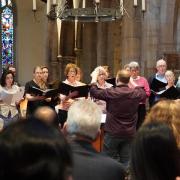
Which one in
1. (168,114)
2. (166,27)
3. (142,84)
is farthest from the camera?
(166,27)

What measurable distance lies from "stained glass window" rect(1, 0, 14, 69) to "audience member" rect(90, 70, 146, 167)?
54.0 ft

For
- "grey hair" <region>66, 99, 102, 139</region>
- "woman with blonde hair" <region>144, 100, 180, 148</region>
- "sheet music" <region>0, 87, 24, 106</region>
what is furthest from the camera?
"sheet music" <region>0, 87, 24, 106</region>

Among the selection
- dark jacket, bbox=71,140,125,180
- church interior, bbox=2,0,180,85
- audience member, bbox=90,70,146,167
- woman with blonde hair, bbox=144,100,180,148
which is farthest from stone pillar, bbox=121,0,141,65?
dark jacket, bbox=71,140,125,180

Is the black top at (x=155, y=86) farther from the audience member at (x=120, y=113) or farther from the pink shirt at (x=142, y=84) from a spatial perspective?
the audience member at (x=120, y=113)

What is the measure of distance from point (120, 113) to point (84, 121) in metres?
3.36

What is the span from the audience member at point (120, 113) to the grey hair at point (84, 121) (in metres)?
3.12

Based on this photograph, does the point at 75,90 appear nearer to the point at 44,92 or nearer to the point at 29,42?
the point at 44,92

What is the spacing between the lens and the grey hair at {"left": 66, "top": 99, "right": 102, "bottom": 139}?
2.85 m

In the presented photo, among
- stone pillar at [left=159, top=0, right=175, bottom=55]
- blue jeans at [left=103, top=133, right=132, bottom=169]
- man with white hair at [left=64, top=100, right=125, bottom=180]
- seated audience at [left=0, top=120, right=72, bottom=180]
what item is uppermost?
stone pillar at [left=159, top=0, right=175, bottom=55]

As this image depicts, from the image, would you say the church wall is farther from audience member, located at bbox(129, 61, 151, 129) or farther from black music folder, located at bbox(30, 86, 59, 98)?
black music folder, located at bbox(30, 86, 59, 98)

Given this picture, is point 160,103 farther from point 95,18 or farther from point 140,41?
point 140,41

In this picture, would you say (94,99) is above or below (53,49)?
Result: below

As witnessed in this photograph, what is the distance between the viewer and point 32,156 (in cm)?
130

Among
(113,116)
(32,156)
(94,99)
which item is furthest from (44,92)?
(32,156)
